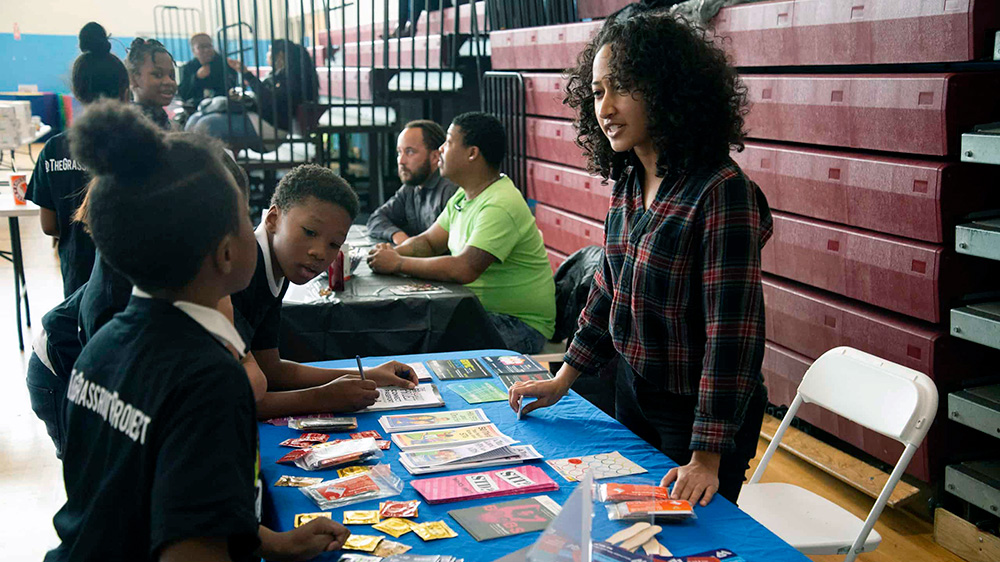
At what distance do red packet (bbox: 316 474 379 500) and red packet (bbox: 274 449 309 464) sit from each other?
5.7 inches

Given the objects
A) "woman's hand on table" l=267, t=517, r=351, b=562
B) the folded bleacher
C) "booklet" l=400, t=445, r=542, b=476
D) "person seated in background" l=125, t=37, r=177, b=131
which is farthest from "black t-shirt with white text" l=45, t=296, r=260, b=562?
"person seated in background" l=125, t=37, r=177, b=131

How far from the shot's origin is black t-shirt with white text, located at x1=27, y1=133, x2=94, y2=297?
2.93 m

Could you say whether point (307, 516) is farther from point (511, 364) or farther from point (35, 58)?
point (35, 58)

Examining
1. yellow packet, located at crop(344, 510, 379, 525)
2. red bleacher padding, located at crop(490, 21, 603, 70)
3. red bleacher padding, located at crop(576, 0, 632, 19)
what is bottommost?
yellow packet, located at crop(344, 510, 379, 525)

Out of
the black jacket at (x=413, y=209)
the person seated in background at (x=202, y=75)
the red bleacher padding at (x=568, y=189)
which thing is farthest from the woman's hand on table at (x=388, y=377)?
the person seated in background at (x=202, y=75)

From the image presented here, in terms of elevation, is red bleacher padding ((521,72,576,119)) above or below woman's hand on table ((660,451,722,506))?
above

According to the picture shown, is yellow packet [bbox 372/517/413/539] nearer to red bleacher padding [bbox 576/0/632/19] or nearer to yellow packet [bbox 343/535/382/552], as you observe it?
yellow packet [bbox 343/535/382/552]

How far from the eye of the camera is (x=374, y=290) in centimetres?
→ 323

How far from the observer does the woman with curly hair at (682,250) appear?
1546 mm

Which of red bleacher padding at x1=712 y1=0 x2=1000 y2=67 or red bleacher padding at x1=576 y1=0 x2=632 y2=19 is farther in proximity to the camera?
red bleacher padding at x1=576 y1=0 x2=632 y2=19

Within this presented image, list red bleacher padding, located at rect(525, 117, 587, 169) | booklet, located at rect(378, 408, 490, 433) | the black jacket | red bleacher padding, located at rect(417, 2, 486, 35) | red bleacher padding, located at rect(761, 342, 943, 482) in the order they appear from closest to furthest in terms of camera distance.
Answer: booklet, located at rect(378, 408, 490, 433), red bleacher padding, located at rect(761, 342, 943, 482), the black jacket, red bleacher padding, located at rect(525, 117, 587, 169), red bleacher padding, located at rect(417, 2, 486, 35)

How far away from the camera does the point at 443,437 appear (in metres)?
1.72

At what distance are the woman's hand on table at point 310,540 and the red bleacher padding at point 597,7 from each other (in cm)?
363

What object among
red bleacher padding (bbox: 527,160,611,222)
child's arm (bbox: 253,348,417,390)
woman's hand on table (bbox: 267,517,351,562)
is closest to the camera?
woman's hand on table (bbox: 267,517,351,562)
